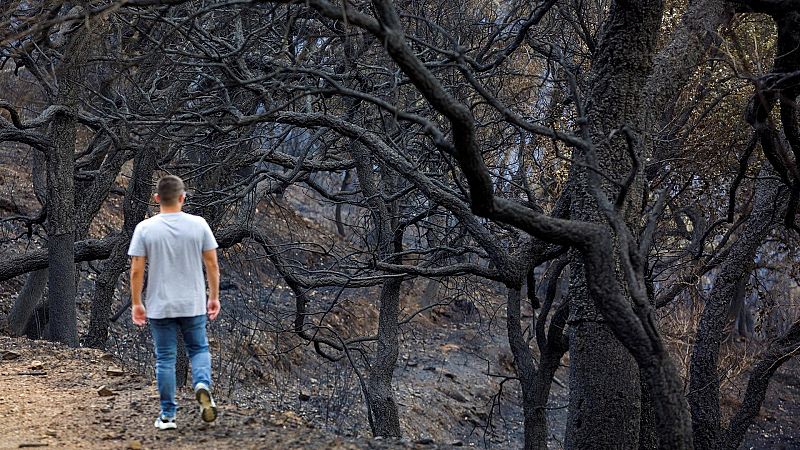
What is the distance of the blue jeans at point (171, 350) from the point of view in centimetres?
631

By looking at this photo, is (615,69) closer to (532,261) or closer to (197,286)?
(532,261)

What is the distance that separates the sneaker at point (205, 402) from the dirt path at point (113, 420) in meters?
0.15

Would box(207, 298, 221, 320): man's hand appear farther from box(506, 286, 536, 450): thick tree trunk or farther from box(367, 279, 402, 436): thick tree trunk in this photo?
box(367, 279, 402, 436): thick tree trunk

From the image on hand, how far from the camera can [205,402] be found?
6.28 m

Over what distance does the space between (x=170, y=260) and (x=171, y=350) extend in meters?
0.66

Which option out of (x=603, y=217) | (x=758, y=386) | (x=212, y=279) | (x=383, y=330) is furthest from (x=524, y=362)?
(x=212, y=279)

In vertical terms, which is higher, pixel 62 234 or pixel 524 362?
pixel 62 234

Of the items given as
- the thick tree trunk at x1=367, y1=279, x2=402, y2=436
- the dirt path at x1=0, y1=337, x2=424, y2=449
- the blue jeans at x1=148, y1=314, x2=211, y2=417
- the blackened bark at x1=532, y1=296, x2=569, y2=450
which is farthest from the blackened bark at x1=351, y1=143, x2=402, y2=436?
the blue jeans at x1=148, y1=314, x2=211, y2=417

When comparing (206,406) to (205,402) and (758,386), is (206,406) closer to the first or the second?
(205,402)

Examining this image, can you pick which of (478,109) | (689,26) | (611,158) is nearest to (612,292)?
(611,158)

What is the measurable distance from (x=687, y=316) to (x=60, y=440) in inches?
563

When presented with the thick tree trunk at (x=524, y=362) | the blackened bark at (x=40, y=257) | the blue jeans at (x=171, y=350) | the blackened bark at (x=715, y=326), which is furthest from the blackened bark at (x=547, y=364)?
the blackened bark at (x=40, y=257)

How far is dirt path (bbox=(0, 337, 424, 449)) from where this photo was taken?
6.27 meters

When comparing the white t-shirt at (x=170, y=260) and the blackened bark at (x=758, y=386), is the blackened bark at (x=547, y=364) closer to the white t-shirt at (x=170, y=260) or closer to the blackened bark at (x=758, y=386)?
the blackened bark at (x=758, y=386)
